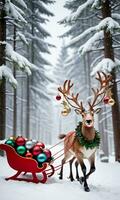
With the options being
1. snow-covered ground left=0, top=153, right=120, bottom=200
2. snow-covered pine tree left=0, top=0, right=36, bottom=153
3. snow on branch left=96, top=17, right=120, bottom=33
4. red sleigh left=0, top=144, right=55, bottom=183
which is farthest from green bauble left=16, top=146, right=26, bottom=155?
snow on branch left=96, top=17, right=120, bottom=33

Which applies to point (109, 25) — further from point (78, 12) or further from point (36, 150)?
point (36, 150)

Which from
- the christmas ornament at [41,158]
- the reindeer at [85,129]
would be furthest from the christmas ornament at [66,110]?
the christmas ornament at [41,158]

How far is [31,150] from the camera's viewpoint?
23.7 ft

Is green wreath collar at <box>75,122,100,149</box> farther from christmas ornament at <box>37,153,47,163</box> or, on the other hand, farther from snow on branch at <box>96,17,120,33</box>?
snow on branch at <box>96,17,120,33</box>

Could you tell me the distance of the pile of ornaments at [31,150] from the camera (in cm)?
697

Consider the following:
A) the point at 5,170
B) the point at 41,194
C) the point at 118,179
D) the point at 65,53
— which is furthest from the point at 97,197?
the point at 65,53

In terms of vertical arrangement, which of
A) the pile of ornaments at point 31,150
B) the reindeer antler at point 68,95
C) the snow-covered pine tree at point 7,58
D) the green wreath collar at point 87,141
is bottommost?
the pile of ornaments at point 31,150

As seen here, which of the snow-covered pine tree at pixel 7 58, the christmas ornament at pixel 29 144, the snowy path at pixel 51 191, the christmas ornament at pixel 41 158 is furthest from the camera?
the snow-covered pine tree at pixel 7 58

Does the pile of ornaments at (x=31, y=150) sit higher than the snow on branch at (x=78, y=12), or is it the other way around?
the snow on branch at (x=78, y=12)

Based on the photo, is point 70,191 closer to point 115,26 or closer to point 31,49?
point 115,26

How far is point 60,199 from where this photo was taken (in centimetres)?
579

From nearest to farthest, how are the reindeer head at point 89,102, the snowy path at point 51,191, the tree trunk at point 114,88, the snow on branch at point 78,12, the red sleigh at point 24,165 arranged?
the snowy path at point 51,191, the reindeer head at point 89,102, the red sleigh at point 24,165, the tree trunk at point 114,88, the snow on branch at point 78,12

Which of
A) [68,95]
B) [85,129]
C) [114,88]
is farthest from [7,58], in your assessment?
[85,129]

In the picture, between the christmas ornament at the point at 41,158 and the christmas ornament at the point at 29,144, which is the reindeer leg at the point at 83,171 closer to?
the christmas ornament at the point at 41,158
